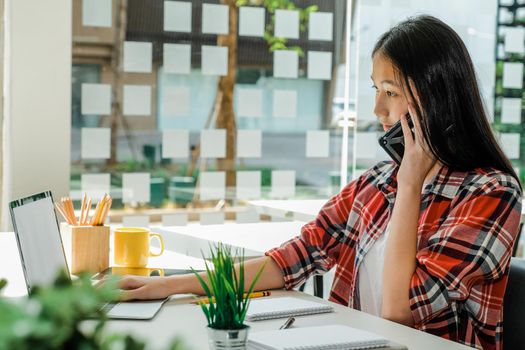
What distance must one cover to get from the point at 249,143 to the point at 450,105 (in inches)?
84.3

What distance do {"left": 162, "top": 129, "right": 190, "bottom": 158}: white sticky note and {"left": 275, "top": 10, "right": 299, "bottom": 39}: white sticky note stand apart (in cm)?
67

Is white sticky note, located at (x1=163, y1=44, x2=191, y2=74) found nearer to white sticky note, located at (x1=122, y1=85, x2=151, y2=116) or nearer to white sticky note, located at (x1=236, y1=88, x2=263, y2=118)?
white sticky note, located at (x1=122, y1=85, x2=151, y2=116)

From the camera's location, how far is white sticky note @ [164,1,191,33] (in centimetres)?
369

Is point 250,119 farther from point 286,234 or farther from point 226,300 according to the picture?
point 226,300

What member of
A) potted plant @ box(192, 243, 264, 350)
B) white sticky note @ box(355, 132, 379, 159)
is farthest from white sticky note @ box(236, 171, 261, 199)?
potted plant @ box(192, 243, 264, 350)

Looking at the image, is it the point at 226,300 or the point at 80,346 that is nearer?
the point at 80,346

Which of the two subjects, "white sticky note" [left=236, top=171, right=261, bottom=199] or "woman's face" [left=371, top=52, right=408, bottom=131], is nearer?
"woman's face" [left=371, top=52, right=408, bottom=131]

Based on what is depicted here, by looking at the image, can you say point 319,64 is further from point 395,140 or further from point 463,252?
point 463,252

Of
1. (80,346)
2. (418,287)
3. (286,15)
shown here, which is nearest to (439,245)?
(418,287)

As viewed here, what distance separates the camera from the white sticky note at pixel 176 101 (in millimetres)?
3717

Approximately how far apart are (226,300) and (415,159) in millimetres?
852

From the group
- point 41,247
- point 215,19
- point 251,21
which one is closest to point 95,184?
point 215,19

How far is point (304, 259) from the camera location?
202 cm

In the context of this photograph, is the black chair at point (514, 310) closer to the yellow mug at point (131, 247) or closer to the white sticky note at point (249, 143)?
the yellow mug at point (131, 247)
